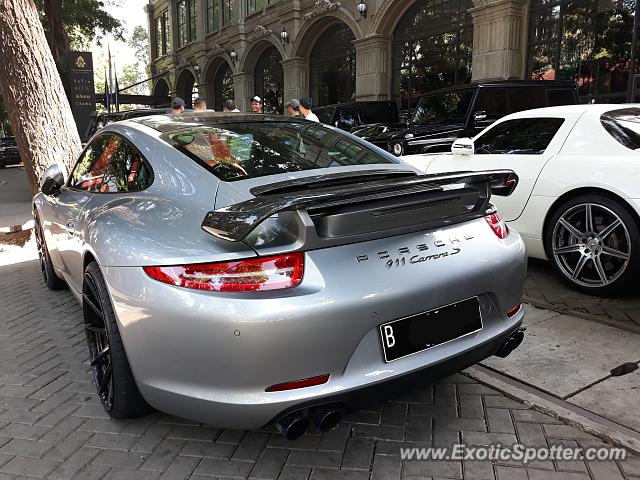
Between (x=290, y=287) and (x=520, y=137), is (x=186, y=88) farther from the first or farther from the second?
(x=290, y=287)

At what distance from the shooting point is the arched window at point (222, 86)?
97.1ft

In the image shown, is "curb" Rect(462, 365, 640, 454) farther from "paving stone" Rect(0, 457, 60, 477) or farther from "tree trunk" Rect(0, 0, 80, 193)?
"tree trunk" Rect(0, 0, 80, 193)

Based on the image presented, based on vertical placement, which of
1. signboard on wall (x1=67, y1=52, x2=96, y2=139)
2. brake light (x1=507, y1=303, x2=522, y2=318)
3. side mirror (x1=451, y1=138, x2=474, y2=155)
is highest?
signboard on wall (x1=67, y1=52, x2=96, y2=139)

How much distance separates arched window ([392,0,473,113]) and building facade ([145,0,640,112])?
0.03 metres

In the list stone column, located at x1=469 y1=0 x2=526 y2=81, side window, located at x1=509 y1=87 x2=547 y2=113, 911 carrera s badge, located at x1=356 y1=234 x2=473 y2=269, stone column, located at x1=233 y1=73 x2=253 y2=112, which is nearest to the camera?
911 carrera s badge, located at x1=356 y1=234 x2=473 y2=269

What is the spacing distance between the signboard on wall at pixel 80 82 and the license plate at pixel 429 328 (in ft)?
51.3

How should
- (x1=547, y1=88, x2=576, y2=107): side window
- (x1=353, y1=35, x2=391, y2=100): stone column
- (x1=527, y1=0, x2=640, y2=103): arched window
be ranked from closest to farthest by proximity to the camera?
(x1=547, y1=88, x2=576, y2=107): side window, (x1=527, y1=0, x2=640, y2=103): arched window, (x1=353, y1=35, x2=391, y2=100): stone column

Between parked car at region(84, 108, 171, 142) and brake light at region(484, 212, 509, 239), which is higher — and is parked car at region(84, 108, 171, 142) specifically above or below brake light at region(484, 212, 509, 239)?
above

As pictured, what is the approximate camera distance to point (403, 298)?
2055 mm

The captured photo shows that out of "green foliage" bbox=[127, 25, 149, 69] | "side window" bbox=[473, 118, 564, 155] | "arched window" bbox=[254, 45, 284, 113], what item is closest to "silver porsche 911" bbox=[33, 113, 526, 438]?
"side window" bbox=[473, 118, 564, 155]

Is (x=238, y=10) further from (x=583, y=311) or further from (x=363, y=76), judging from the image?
(x=583, y=311)

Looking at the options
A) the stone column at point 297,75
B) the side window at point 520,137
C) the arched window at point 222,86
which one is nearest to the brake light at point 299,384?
the side window at point 520,137

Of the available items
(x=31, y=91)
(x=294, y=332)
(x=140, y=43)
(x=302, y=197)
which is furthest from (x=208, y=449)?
(x=140, y=43)

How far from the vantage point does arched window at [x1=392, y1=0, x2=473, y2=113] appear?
15.6 metres
